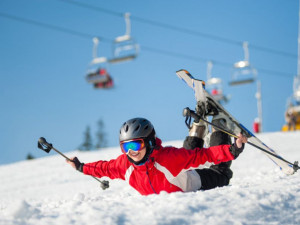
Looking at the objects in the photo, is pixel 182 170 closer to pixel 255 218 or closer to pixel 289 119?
pixel 255 218

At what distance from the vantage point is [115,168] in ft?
12.4

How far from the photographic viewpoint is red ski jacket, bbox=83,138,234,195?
342 centimetres

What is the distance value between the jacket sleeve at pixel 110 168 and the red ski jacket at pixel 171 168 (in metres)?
0.01

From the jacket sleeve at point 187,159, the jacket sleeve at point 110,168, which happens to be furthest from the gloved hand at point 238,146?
the jacket sleeve at point 110,168

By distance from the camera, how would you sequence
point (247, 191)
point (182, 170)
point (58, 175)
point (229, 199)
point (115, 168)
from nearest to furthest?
point (229, 199), point (247, 191), point (182, 170), point (115, 168), point (58, 175)

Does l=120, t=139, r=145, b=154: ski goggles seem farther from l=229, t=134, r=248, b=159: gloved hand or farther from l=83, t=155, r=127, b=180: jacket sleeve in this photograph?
l=229, t=134, r=248, b=159: gloved hand

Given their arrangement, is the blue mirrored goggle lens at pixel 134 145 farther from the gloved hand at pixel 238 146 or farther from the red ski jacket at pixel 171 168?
the gloved hand at pixel 238 146

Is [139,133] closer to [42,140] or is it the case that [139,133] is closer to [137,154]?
[137,154]

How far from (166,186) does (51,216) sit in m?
1.48

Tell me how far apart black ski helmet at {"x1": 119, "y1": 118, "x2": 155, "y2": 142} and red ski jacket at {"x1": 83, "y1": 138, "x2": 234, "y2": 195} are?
16 centimetres

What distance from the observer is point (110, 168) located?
381 cm

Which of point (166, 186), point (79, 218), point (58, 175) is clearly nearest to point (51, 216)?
point (79, 218)

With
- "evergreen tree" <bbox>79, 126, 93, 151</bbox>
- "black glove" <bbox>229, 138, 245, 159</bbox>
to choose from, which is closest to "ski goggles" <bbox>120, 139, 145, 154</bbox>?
"black glove" <bbox>229, 138, 245, 159</bbox>

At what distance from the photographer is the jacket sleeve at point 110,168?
3744mm
